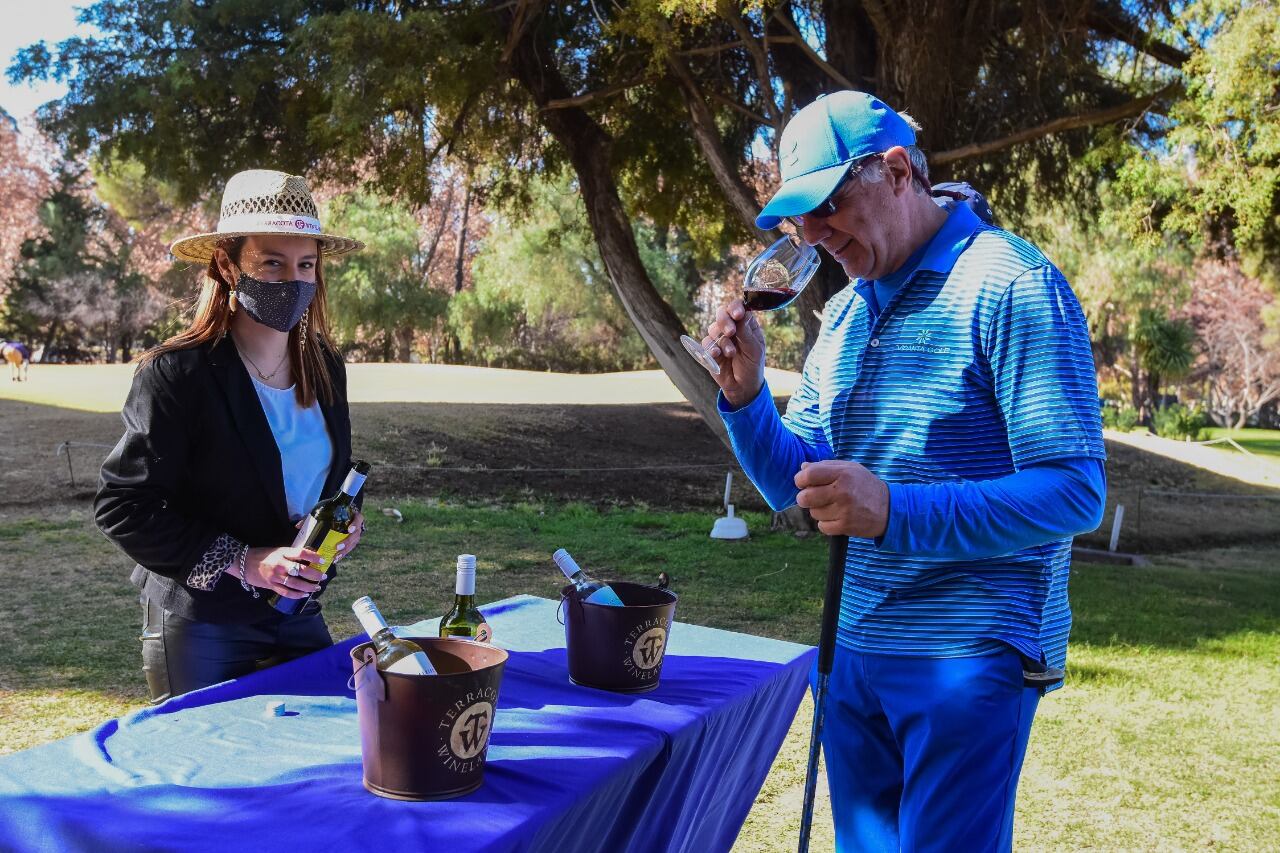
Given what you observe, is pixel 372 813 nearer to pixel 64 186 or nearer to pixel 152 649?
pixel 152 649

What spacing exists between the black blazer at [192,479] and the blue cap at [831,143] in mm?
1445

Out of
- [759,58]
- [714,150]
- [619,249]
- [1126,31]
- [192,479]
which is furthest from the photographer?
[619,249]

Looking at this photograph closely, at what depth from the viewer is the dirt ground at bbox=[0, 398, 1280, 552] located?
12.5 meters

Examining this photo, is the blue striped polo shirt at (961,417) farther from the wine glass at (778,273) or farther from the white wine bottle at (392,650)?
the white wine bottle at (392,650)

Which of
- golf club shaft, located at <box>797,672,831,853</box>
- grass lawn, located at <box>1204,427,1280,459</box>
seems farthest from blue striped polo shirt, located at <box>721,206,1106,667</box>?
grass lawn, located at <box>1204,427,1280,459</box>

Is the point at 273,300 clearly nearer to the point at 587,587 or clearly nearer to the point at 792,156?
the point at 587,587

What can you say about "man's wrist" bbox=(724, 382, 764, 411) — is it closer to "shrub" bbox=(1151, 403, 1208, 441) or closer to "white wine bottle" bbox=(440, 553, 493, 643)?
"white wine bottle" bbox=(440, 553, 493, 643)

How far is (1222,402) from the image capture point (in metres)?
47.9

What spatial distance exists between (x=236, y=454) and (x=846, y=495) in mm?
1605

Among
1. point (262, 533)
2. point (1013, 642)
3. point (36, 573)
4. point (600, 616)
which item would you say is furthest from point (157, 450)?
point (36, 573)

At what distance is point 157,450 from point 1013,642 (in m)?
1.93

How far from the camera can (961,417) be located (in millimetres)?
1981

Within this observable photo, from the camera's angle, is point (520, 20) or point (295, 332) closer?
point (295, 332)

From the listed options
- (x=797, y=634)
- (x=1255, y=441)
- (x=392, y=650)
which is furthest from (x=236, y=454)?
(x=1255, y=441)
